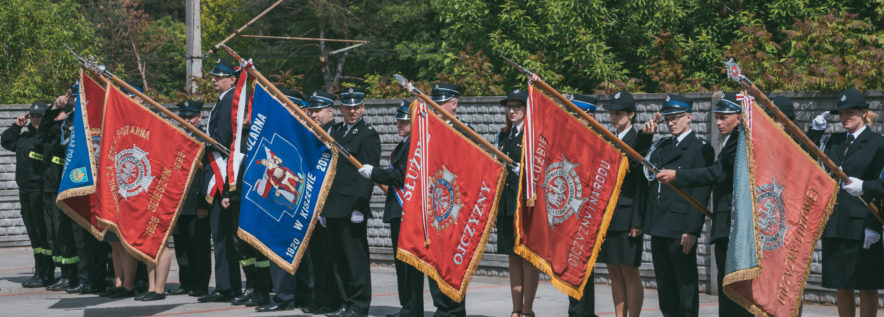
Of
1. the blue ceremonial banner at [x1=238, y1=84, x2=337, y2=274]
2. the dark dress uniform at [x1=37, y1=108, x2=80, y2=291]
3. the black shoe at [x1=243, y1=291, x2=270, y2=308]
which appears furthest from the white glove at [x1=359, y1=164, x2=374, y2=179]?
the dark dress uniform at [x1=37, y1=108, x2=80, y2=291]

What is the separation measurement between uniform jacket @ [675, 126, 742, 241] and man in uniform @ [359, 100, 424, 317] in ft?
7.53

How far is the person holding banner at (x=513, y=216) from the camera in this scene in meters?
8.61

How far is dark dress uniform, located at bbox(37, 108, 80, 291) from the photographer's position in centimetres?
1161

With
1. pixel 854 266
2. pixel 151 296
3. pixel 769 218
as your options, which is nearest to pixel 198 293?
pixel 151 296

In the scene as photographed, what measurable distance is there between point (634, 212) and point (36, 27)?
703 inches

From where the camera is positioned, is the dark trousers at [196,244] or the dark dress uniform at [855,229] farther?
the dark trousers at [196,244]

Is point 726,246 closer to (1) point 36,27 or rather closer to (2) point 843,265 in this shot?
(2) point 843,265

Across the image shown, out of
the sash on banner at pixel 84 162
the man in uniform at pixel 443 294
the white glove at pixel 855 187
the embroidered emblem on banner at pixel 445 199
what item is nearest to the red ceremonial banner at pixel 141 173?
the sash on banner at pixel 84 162

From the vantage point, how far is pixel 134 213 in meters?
9.43

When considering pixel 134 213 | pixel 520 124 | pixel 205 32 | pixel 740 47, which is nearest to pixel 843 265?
pixel 520 124

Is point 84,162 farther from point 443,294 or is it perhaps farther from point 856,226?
point 856,226

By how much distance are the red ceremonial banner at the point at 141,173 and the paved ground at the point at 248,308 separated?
33.5 inches

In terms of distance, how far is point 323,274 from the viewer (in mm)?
9719

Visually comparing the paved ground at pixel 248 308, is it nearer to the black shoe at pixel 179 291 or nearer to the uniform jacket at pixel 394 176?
the black shoe at pixel 179 291
